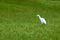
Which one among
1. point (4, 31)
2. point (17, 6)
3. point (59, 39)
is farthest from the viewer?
point (17, 6)

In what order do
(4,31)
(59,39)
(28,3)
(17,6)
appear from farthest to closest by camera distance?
1. (28,3)
2. (17,6)
3. (4,31)
4. (59,39)

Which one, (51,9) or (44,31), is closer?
(44,31)

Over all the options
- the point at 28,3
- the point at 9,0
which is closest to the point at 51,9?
the point at 28,3

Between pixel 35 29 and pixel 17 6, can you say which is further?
pixel 17 6

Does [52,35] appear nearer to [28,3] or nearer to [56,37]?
[56,37]

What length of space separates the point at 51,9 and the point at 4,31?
12.9 meters

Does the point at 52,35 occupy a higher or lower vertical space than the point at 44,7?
higher

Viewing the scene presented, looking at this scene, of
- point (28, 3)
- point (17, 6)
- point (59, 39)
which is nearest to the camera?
point (59, 39)

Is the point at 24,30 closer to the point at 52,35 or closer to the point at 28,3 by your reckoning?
the point at 52,35

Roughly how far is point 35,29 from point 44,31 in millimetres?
591

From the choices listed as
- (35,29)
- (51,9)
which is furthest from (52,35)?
(51,9)

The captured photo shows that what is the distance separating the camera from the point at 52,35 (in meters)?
10.1

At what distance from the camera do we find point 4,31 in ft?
34.2

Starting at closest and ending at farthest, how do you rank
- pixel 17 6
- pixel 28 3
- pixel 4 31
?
1. pixel 4 31
2. pixel 17 6
3. pixel 28 3
